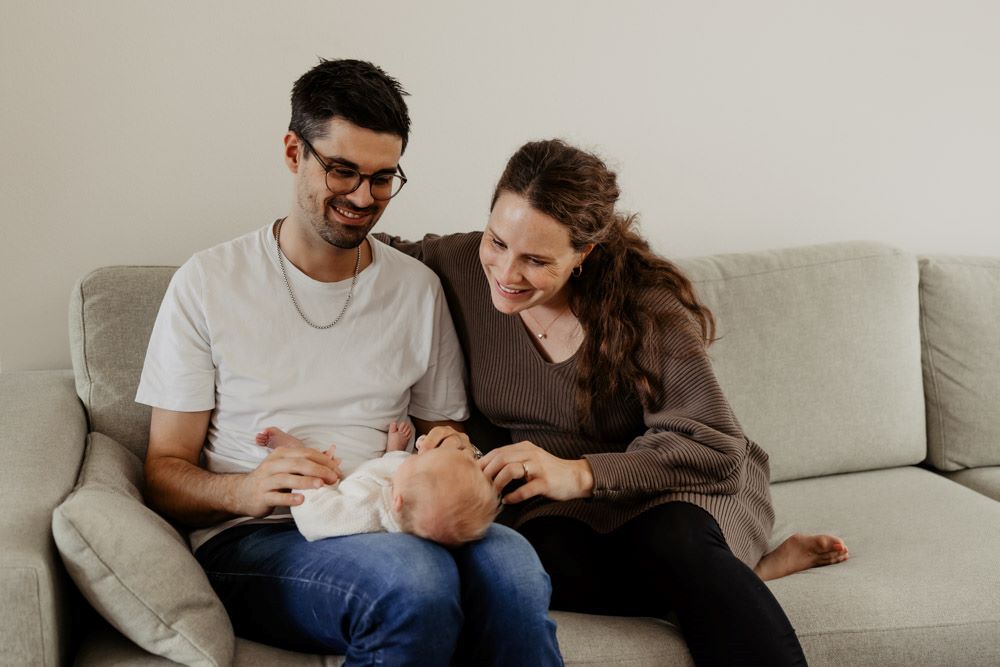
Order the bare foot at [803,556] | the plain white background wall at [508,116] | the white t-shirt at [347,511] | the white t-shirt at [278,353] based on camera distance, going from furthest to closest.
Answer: the plain white background wall at [508,116] → the bare foot at [803,556] → the white t-shirt at [278,353] → the white t-shirt at [347,511]

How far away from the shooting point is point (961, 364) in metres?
2.48

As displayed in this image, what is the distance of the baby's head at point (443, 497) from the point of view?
4.95 ft

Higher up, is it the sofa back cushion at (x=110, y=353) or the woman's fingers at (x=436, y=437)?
the sofa back cushion at (x=110, y=353)

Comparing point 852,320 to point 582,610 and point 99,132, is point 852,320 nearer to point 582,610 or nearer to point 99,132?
point 582,610

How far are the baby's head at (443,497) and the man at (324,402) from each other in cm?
3

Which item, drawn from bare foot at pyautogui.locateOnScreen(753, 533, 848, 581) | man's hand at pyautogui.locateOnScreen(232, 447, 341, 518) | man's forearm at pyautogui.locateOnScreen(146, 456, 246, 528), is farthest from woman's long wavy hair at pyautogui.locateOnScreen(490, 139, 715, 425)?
man's forearm at pyautogui.locateOnScreen(146, 456, 246, 528)

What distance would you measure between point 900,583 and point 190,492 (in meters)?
1.30

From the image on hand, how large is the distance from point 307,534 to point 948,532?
1328 mm

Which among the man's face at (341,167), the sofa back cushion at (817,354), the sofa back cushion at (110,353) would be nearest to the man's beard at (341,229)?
the man's face at (341,167)

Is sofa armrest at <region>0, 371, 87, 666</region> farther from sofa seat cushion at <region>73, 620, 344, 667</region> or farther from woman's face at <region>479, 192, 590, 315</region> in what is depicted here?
woman's face at <region>479, 192, 590, 315</region>

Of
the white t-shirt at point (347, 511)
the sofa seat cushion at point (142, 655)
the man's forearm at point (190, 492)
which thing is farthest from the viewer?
the man's forearm at point (190, 492)

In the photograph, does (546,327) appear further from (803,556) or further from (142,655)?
(142,655)

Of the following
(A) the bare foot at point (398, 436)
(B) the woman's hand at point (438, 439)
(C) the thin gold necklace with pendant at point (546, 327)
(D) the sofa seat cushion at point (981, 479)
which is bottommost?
(D) the sofa seat cushion at point (981, 479)

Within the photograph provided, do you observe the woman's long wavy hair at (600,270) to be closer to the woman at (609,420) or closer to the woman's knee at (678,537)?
the woman at (609,420)
